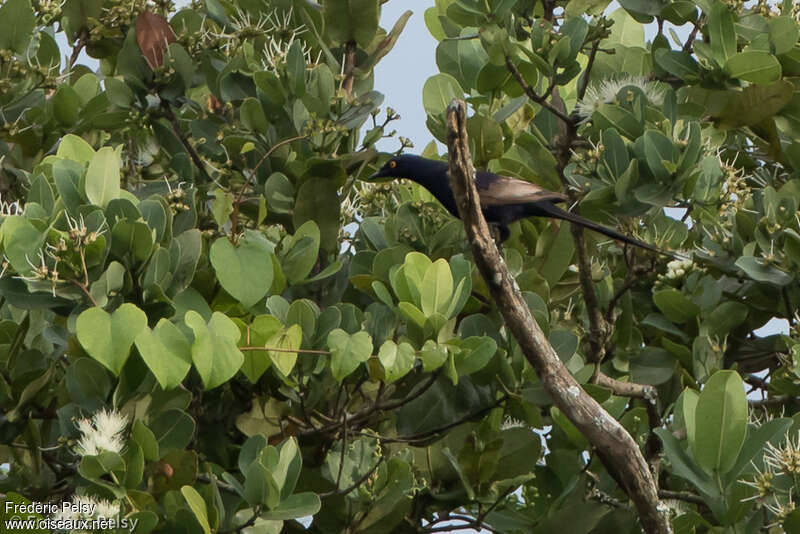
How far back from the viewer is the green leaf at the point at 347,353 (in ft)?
12.4

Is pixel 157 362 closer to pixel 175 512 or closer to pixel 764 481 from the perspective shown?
pixel 175 512

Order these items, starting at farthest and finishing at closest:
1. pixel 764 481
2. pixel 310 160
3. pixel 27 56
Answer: pixel 27 56
pixel 310 160
pixel 764 481

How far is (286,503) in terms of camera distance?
3656 millimetres

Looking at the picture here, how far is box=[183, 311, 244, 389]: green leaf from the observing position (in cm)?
357

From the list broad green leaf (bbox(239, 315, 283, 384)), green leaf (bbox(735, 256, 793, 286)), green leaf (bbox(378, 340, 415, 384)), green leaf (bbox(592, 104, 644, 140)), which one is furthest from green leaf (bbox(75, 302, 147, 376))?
green leaf (bbox(735, 256, 793, 286))

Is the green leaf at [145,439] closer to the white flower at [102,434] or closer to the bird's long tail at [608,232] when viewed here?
the white flower at [102,434]

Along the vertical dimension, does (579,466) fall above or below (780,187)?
below

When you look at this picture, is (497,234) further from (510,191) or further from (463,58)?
(463,58)

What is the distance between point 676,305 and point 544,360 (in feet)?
3.23

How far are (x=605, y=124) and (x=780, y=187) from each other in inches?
37.2

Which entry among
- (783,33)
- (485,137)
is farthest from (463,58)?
(783,33)

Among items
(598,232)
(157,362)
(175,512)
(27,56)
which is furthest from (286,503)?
(27,56)

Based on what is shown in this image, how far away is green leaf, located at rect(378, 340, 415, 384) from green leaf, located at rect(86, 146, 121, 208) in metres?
0.98

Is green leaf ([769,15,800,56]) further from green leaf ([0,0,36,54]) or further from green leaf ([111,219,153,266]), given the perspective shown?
green leaf ([0,0,36,54])
